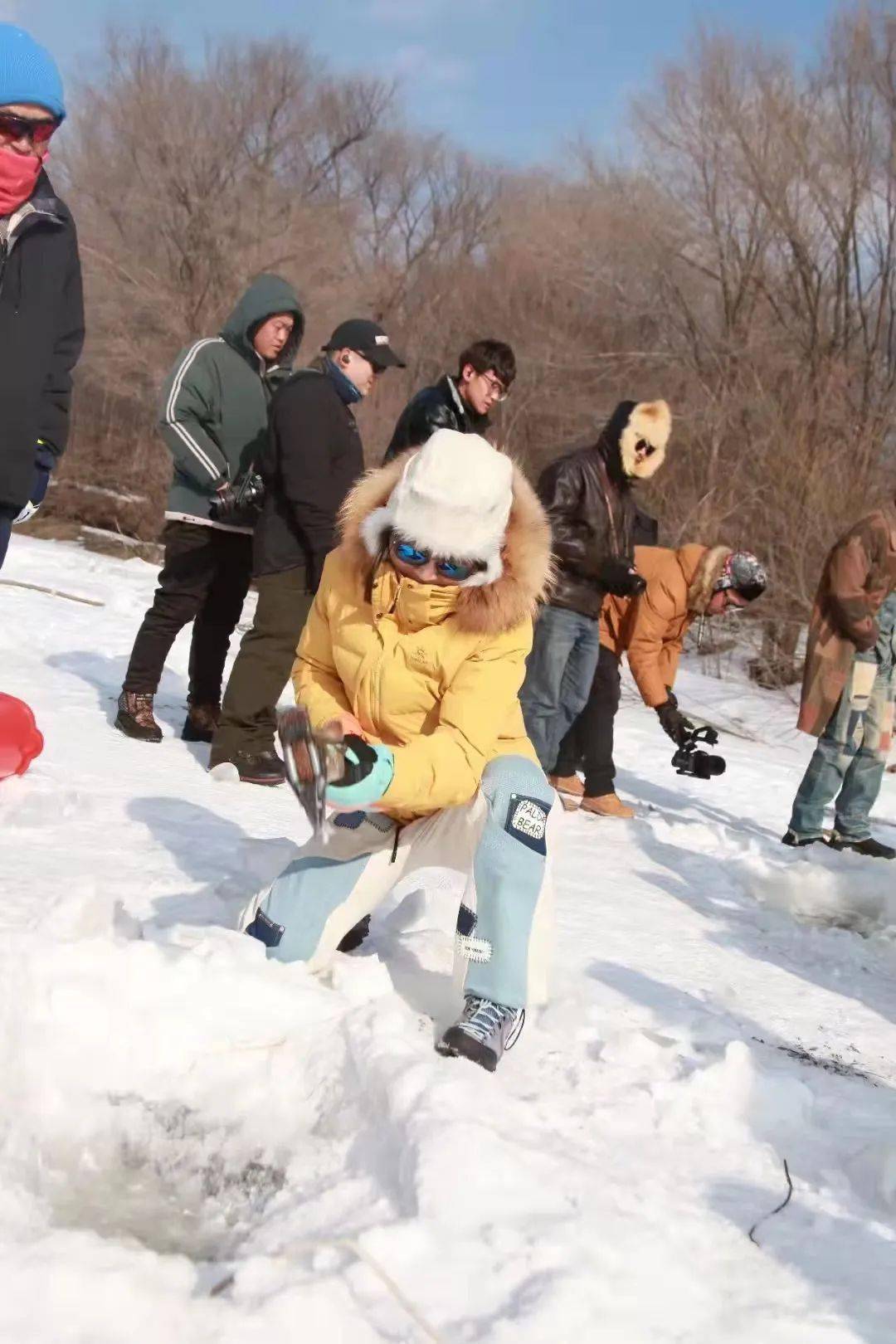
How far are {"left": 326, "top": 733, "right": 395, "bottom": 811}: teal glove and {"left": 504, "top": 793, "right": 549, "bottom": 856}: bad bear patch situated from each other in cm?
27

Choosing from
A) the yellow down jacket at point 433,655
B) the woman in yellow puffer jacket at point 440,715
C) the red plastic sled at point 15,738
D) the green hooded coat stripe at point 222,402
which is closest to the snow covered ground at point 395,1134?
the woman in yellow puffer jacket at point 440,715

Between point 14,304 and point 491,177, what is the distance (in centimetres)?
2794

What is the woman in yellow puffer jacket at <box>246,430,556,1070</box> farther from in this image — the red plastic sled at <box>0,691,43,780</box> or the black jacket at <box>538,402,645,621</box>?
the black jacket at <box>538,402,645,621</box>

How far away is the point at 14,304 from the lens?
3281mm

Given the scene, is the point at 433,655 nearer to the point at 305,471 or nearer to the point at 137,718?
the point at 305,471

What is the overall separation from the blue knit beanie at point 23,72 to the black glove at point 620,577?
8.82ft

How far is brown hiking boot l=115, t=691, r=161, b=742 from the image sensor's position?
5.02 m

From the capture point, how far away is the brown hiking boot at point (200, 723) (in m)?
5.20

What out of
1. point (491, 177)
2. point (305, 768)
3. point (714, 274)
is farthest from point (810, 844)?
point (491, 177)

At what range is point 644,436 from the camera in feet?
16.4

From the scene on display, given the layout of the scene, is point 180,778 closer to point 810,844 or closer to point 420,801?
point 420,801

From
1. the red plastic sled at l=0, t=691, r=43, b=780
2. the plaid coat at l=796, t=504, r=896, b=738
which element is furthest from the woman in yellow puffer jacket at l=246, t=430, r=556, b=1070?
the plaid coat at l=796, t=504, r=896, b=738

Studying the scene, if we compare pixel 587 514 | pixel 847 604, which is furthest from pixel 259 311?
pixel 847 604

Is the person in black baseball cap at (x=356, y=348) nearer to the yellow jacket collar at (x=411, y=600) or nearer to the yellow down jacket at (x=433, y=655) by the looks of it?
the yellow down jacket at (x=433, y=655)
